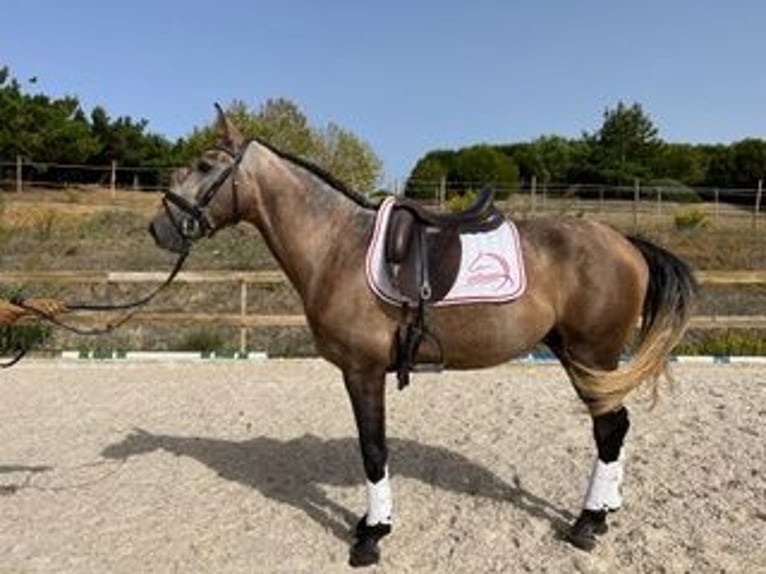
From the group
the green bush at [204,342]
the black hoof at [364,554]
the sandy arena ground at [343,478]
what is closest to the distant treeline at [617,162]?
the green bush at [204,342]

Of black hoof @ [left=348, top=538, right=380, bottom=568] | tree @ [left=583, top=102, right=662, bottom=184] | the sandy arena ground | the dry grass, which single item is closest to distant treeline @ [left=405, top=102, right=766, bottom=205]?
tree @ [left=583, top=102, right=662, bottom=184]

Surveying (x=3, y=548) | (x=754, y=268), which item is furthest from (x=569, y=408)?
(x=754, y=268)

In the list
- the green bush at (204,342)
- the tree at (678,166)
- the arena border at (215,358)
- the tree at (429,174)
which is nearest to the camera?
the arena border at (215,358)

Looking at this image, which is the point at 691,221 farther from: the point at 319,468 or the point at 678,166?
the point at 678,166

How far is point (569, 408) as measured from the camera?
22.7ft

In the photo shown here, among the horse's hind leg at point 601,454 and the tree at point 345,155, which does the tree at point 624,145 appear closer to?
the tree at point 345,155

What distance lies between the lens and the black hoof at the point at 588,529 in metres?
4.15

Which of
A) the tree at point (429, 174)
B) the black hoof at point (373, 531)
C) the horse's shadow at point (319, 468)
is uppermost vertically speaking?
the tree at point (429, 174)

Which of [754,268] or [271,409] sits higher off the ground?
[754,268]

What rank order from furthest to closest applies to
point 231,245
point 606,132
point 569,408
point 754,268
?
point 606,132
point 231,245
point 754,268
point 569,408

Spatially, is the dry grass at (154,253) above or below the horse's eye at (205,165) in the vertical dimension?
below

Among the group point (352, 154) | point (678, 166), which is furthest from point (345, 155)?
point (678, 166)

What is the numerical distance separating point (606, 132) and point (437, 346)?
133ft

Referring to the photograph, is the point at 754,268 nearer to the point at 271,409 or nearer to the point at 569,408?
the point at 569,408
